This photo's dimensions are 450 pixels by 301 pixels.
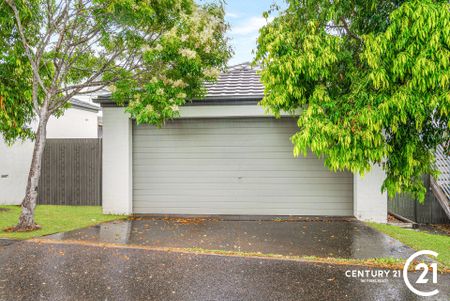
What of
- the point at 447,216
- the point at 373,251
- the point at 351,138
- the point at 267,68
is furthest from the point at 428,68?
the point at 447,216

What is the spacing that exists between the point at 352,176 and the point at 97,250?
20.7 feet

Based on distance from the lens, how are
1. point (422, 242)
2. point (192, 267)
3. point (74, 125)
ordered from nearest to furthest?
point (192, 267)
point (422, 242)
point (74, 125)

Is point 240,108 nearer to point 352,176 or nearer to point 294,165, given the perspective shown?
point 294,165

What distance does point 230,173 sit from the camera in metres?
9.84

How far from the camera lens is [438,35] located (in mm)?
4867

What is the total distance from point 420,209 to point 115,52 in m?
9.19

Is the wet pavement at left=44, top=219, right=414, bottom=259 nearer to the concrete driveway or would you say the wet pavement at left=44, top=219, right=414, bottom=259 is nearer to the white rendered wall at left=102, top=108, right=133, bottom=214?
the concrete driveway

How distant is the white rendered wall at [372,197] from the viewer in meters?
9.06

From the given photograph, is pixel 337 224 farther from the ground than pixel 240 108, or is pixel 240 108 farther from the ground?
pixel 240 108

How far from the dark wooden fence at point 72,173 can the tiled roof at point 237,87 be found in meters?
4.28

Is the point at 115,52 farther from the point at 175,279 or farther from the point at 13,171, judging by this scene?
the point at 13,171

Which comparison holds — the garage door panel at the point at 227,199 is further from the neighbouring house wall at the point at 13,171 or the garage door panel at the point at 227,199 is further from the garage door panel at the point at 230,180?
the neighbouring house wall at the point at 13,171

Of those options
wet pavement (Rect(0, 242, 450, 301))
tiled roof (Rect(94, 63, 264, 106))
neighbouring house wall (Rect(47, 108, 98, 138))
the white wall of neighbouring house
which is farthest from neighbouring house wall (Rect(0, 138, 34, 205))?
wet pavement (Rect(0, 242, 450, 301))

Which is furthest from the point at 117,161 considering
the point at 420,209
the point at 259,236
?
the point at 420,209
